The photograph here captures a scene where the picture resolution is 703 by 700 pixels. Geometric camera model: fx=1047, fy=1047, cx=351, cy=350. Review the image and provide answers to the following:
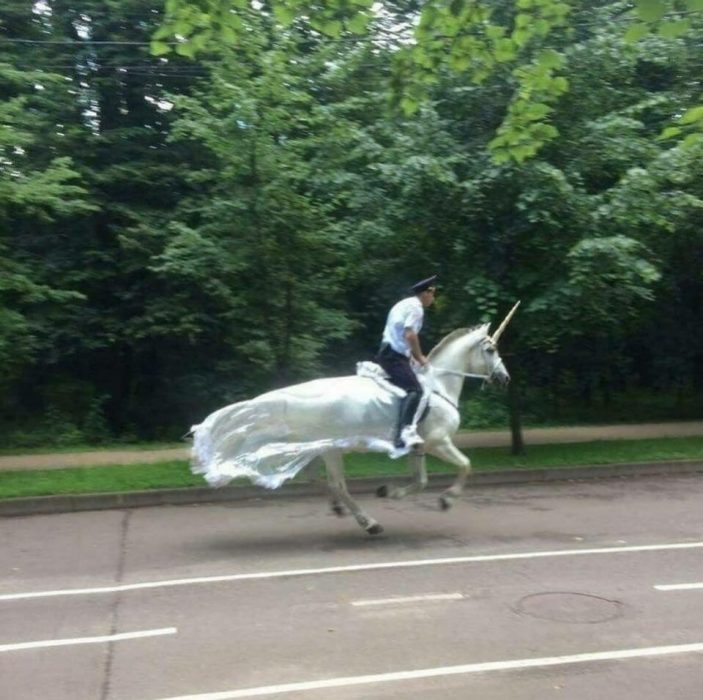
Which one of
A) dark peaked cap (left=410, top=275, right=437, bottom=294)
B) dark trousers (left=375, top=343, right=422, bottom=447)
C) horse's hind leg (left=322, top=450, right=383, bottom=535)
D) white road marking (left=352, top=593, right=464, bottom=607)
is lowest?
white road marking (left=352, top=593, right=464, bottom=607)

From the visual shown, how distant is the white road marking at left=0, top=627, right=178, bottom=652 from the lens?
23.6ft

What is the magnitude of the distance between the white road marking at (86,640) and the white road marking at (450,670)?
1363 mm

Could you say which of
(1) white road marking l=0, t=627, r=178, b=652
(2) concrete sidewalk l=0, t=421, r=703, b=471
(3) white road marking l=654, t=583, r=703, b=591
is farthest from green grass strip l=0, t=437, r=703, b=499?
(3) white road marking l=654, t=583, r=703, b=591

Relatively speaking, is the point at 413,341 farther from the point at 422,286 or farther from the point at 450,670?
the point at 450,670

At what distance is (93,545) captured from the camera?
10.8 metres

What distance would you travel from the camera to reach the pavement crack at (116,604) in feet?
20.9

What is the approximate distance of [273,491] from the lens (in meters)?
13.8

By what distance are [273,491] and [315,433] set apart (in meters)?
3.58

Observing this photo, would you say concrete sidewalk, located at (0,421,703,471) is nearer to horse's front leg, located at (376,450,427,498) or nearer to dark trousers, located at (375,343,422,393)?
horse's front leg, located at (376,450,427,498)

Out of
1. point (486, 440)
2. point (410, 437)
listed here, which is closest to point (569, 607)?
point (410, 437)

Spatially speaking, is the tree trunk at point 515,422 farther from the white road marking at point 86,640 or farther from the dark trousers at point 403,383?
the white road marking at point 86,640

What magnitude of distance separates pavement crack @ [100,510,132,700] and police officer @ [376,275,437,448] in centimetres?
292

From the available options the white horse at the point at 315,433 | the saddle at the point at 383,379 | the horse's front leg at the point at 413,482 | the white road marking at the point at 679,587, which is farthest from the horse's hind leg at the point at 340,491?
the white road marking at the point at 679,587

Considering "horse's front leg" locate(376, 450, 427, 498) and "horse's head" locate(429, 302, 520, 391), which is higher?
"horse's head" locate(429, 302, 520, 391)
